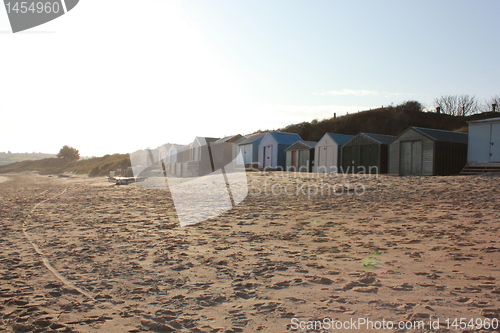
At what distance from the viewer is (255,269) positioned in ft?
18.4

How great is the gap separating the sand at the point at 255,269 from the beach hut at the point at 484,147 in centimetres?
1017

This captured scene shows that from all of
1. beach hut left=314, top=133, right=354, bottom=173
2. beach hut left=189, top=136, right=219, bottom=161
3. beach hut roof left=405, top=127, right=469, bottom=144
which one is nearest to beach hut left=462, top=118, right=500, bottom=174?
beach hut roof left=405, top=127, right=469, bottom=144

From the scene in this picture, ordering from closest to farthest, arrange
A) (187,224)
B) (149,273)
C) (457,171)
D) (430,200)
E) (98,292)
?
(98,292)
(149,273)
(187,224)
(430,200)
(457,171)

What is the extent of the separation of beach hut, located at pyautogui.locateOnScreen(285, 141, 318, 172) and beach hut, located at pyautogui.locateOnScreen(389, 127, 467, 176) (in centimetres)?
787

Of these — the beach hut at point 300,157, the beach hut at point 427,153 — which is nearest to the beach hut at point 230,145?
the beach hut at point 300,157

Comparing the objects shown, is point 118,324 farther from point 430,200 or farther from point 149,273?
point 430,200

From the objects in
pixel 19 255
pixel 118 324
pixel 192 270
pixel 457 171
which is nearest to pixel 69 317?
pixel 118 324

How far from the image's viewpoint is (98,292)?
472 cm

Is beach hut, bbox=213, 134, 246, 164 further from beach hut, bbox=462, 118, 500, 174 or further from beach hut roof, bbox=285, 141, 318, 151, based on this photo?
beach hut, bbox=462, 118, 500, 174

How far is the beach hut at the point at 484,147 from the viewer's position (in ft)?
63.9

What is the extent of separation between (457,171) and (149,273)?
2193 centimetres

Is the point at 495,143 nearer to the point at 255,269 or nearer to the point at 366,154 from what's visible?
the point at 366,154

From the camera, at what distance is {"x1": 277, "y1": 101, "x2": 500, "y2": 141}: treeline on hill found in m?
52.4

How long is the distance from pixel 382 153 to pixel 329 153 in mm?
4858
